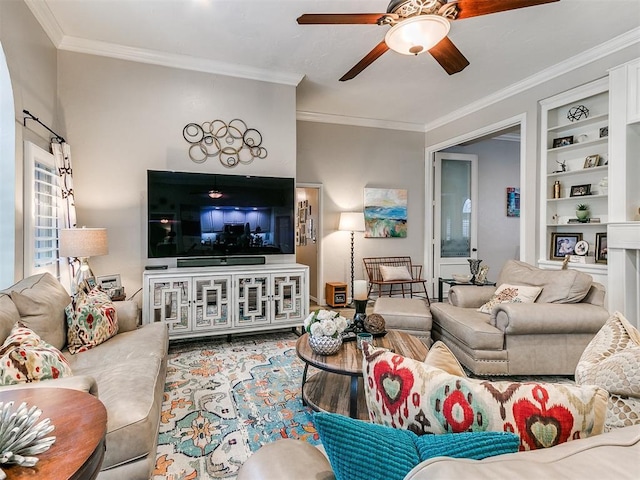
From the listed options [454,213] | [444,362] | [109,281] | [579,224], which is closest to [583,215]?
[579,224]

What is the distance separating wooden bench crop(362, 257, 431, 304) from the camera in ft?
18.0

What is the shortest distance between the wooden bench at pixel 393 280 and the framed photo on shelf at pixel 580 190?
8.04 ft

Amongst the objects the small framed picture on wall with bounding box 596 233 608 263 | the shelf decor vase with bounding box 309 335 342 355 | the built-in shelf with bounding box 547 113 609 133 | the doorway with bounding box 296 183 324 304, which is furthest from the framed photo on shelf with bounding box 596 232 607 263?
the doorway with bounding box 296 183 324 304

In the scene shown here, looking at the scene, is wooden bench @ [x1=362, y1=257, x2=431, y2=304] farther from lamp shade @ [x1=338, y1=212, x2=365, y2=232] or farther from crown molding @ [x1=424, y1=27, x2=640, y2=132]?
crown molding @ [x1=424, y1=27, x2=640, y2=132]

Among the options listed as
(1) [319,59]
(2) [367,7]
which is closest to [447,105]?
(1) [319,59]

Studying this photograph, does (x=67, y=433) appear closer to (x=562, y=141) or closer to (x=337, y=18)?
(x=337, y=18)

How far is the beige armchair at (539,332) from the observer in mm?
2596

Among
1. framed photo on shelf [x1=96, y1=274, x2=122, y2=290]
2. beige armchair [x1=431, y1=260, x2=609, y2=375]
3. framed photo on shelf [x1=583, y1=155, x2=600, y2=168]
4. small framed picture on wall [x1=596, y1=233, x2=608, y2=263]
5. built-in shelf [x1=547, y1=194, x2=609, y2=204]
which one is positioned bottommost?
beige armchair [x1=431, y1=260, x2=609, y2=375]

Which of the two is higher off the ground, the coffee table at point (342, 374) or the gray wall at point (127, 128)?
the gray wall at point (127, 128)

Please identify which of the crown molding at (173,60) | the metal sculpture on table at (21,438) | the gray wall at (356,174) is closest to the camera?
the metal sculpture on table at (21,438)

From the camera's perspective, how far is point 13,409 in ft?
3.24

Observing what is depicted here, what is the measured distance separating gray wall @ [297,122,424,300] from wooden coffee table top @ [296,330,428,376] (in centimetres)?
319

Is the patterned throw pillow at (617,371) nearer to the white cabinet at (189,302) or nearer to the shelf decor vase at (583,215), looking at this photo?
the white cabinet at (189,302)

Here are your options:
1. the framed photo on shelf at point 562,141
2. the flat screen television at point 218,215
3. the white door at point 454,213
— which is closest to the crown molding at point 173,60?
the flat screen television at point 218,215
